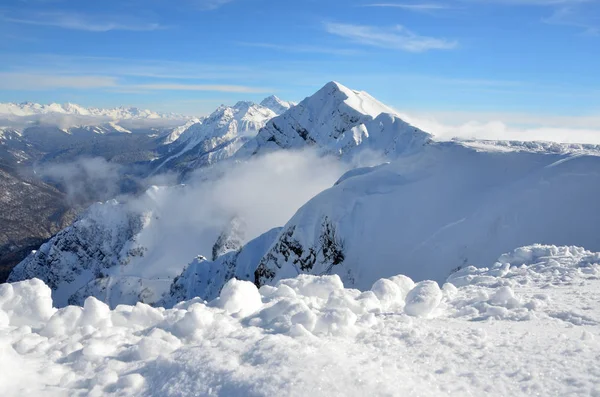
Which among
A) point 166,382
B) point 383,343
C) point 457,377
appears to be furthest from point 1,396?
point 457,377

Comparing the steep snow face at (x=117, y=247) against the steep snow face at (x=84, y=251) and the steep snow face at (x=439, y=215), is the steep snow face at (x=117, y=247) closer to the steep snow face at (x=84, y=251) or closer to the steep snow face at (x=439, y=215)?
the steep snow face at (x=84, y=251)

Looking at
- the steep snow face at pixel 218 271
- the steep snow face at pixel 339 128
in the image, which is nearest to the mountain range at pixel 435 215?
the steep snow face at pixel 218 271

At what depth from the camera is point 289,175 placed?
129m

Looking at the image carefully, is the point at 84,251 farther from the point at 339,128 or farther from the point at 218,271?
the point at 218,271

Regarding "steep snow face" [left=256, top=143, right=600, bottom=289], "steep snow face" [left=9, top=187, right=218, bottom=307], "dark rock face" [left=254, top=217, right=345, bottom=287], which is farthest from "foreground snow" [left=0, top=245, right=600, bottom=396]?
"steep snow face" [left=9, top=187, right=218, bottom=307]

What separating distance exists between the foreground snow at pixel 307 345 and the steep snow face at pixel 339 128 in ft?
249

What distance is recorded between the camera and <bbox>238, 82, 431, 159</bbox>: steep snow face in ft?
318

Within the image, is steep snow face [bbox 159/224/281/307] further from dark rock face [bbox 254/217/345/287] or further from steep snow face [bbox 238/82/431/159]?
steep snow face [bbox 238/82/431/159]

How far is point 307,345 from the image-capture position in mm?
6262

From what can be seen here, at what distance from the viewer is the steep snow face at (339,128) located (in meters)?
96.8

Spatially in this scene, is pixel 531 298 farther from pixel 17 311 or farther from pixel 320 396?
pixel 17 311

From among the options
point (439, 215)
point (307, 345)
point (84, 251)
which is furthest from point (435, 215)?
point (84, 251)

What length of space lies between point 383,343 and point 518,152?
2458 cm

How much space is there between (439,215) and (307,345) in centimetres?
2142
